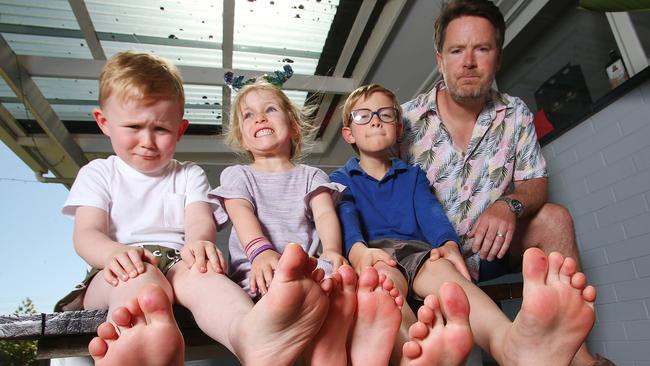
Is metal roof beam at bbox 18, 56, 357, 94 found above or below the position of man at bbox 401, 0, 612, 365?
above

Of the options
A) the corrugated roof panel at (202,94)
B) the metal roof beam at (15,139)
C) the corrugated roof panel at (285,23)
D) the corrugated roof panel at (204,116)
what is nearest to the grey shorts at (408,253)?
the corrugated roof panel at (285,23)

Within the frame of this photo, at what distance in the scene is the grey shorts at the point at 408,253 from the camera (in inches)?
45.7

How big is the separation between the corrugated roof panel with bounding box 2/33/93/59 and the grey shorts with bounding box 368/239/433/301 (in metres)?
3.22

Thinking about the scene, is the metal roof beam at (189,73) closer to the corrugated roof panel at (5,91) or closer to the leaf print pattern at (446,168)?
the corrugated roof panel at (5,91)

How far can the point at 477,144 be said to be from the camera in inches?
67.0

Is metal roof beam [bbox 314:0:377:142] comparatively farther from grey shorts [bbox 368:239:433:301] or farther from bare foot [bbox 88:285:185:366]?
bare foot [bbox 88:285:185:366]

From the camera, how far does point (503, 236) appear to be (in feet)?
4.70

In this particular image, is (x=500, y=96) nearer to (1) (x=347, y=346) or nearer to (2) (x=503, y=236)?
(2) (x=503, y=236)

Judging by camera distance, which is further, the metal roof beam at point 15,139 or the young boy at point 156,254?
the metal roof beam at point 15,139

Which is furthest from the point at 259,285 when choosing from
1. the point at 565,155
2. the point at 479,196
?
the point at 565,155

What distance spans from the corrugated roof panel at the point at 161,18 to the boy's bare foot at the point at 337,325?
9.44 ft

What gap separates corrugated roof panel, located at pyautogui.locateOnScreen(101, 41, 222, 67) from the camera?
3693mm

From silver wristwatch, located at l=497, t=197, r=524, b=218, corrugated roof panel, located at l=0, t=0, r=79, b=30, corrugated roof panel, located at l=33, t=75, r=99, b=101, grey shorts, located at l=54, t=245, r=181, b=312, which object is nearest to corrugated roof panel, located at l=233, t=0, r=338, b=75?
corrugated roof panel, located at l=0, t=0, r=79, b=30

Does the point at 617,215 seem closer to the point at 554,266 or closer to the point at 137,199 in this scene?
the point at 554,266
